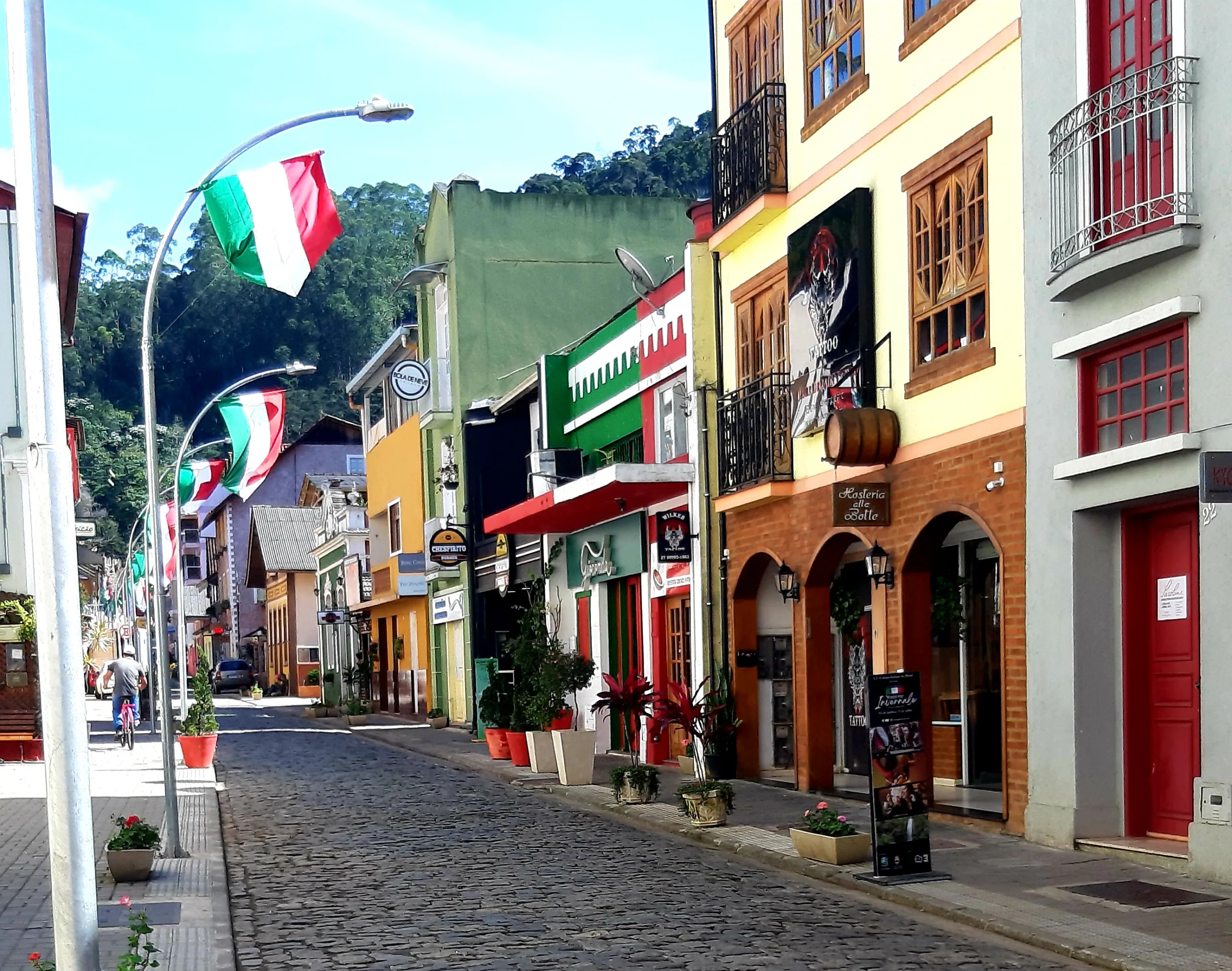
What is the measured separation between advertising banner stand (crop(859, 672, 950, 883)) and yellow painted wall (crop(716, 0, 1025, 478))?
2.94m

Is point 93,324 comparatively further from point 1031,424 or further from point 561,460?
point 1031,424

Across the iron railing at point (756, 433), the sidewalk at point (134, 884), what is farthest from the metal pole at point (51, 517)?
the iron railing at point (756, 433)

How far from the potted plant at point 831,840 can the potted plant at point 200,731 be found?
44.7 feet

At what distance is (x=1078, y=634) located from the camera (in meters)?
12.8

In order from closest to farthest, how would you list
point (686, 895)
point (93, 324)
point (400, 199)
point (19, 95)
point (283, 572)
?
1. point (19, 95)
2. point (686, 895)
3. point (283, 572)
4. point (93, 324)
5. point (400, 199)

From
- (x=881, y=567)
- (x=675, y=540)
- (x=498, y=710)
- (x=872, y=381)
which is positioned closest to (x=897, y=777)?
(x=881, y=567)

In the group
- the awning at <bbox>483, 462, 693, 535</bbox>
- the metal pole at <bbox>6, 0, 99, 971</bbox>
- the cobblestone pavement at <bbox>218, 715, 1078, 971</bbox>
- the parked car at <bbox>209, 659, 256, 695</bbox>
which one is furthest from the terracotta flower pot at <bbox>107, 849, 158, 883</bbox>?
the parked car at <bbox>209, 659, 256, 695</bbox>

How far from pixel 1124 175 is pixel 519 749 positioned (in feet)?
46.2

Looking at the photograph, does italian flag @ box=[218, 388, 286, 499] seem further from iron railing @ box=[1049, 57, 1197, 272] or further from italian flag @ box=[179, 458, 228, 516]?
iron railing @ box=[1049, 57, 1197, 272]

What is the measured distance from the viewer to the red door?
12180 mm

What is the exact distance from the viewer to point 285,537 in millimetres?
71625

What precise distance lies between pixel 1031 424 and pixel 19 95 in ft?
30.1

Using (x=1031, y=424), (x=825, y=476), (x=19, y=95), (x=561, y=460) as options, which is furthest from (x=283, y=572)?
(x=19, y=95)

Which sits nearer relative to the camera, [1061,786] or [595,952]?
[595,952]
